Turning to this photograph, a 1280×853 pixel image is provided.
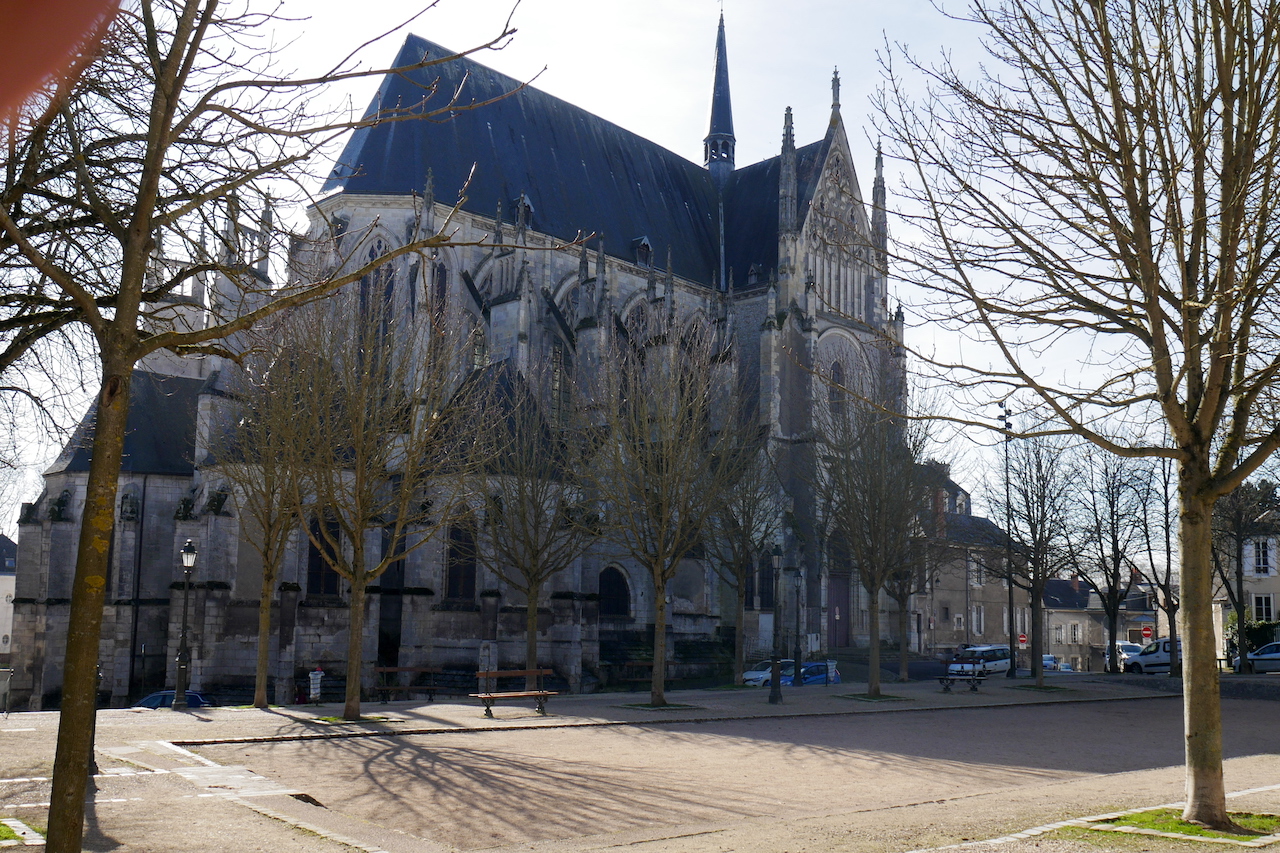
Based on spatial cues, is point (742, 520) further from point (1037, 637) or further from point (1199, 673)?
point (1199, 673)

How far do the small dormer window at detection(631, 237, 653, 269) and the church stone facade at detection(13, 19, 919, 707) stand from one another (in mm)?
104

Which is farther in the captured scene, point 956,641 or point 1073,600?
point 1073,600

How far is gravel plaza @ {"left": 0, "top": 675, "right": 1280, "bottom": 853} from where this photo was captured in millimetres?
7883

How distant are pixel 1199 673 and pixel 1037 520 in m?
21.8

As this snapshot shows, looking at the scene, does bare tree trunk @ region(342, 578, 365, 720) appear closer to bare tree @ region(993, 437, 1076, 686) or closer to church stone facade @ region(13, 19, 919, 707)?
church stone facade @ region(13, 19, 919, 707)

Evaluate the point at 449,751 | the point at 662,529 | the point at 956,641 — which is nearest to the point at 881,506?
the point at 662,529

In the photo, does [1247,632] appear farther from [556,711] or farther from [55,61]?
[55,61]

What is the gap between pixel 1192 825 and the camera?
7664 millimetres

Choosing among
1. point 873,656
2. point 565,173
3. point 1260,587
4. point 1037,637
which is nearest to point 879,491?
point 873,656

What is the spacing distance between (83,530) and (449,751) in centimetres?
882

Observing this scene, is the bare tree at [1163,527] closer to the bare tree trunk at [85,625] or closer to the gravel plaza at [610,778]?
the gravel plaza at [610,778]

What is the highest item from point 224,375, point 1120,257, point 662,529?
point 224,375

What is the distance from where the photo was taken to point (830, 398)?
35656mm

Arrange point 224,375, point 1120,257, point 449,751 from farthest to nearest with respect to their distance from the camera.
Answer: point 224,375, point 449,751, point 1120,257
